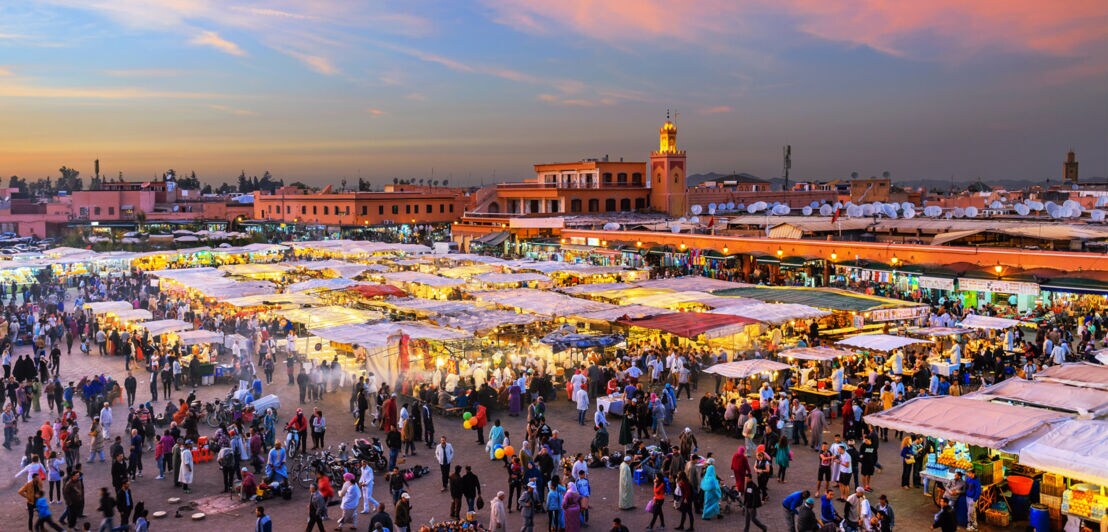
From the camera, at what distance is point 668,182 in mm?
62531

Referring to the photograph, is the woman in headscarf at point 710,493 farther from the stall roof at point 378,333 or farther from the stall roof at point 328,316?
the stall roof at point 328,316

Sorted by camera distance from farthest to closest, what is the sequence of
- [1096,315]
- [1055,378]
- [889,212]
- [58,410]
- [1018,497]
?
[889,212], [1096,315], [58,410], [1055,378], [1018,497]

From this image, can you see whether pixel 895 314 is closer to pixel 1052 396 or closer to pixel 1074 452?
pixel 1052 396

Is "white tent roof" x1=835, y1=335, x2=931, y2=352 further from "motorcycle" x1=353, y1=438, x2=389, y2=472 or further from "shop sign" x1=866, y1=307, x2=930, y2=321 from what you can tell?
"motorcycle" x1=353, y1=438, x2=389, y2=472

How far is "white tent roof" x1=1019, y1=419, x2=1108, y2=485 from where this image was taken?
904 cm

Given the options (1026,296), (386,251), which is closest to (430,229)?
(386,251)

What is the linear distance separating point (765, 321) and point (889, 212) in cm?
2477

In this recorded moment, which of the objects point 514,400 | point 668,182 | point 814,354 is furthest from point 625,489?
point 668,182

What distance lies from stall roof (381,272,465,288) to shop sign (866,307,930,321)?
39.7ft

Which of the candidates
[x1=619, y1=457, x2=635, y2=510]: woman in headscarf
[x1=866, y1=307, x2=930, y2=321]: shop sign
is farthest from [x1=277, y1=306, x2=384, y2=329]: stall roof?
[x1=866, y1=307, x2=930, y2=321]: shop sign

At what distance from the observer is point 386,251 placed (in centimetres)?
3759

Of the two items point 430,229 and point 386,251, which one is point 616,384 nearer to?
point 386,251

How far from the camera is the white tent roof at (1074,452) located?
9.04 m

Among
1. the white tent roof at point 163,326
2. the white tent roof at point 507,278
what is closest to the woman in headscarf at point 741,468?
the white tent roof at point 163,326
